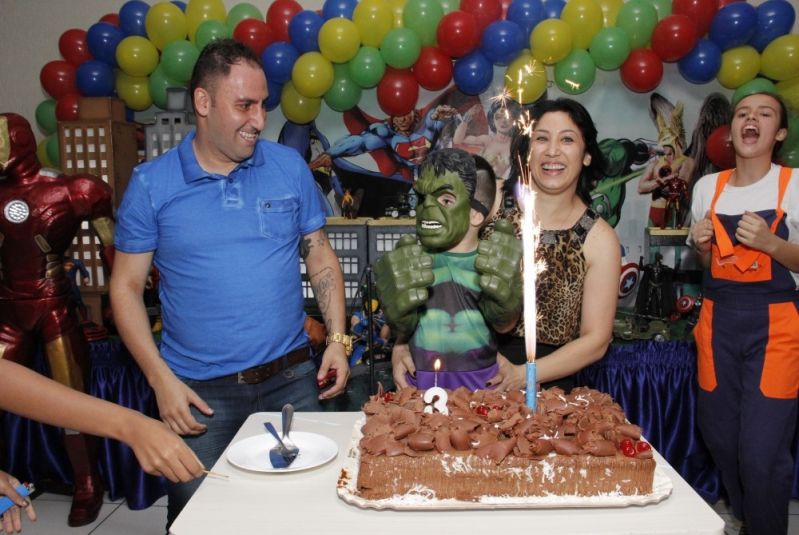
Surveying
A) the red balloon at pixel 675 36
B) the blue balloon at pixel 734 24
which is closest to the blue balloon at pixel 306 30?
the red balloon at pixel 675 36

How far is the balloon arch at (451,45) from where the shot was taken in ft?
12.9

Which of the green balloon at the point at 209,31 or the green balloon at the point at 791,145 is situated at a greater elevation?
the green balloon at the point at 209,31

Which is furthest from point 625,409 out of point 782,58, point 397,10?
point 397,10

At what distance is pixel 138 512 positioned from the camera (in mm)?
3244

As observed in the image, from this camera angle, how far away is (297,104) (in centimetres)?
430

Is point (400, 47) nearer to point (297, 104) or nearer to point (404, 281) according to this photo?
point (297, 104)

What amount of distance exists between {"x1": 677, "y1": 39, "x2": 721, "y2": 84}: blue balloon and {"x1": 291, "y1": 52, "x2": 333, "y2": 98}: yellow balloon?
2.26m

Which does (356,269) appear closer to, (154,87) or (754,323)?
(154,87)

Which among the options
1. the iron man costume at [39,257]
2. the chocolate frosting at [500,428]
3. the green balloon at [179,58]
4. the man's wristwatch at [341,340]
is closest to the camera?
the chocolate frosting at [500,428]

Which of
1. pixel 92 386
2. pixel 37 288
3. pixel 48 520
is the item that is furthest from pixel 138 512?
pixel 37 288

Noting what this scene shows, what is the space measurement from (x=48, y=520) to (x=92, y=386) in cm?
64

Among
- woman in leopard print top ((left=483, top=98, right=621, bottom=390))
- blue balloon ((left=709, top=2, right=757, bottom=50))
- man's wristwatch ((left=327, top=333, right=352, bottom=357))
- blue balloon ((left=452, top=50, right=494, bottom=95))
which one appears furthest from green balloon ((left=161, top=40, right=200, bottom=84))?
blue balloon ((left=709, top=2, right=757, bottom=50))

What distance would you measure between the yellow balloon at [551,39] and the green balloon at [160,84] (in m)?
2.30

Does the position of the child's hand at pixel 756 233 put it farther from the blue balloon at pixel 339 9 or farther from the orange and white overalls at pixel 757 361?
the blue balloon at pixel 339 9
